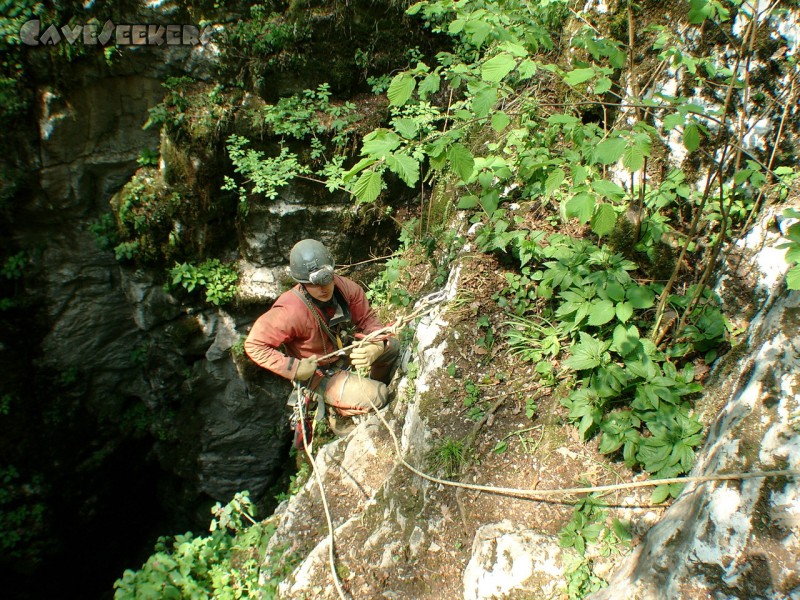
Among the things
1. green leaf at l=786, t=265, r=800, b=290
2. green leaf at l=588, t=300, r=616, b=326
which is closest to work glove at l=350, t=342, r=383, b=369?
green leaf at l=588, t=300, r=616, b=326

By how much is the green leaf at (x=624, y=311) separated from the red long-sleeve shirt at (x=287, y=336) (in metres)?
2.78

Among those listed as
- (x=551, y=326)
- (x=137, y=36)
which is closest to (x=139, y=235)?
(x=137, y=36)

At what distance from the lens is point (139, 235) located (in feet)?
23.5

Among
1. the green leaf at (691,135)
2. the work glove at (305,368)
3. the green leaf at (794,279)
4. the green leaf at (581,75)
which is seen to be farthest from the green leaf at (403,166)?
the work glove at (305,368)

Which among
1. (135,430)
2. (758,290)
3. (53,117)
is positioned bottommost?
(135,430)

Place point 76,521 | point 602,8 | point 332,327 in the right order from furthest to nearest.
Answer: point 76,521, point 332,327, point 602,8

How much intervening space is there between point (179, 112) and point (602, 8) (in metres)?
5.40

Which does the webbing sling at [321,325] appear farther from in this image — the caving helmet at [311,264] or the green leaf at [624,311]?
the green leaf at [624,311]

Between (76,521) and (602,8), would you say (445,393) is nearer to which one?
(602,8)

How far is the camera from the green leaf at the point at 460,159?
2.10 meters

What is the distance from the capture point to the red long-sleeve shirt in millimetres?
4416

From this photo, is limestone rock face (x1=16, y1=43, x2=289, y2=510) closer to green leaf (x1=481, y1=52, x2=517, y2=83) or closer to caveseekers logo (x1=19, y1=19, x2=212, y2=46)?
caveseekers logo (x1=19, y1=19, x2=212, y2=46)

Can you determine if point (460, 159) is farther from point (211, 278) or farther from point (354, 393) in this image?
point (211, 278)

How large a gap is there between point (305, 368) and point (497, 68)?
10.5ft
